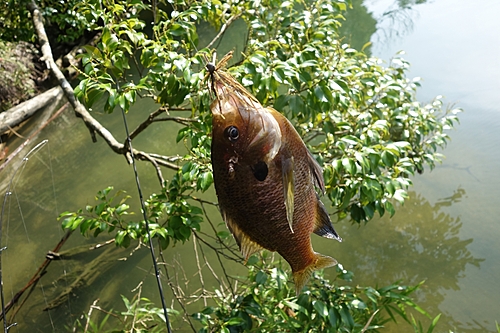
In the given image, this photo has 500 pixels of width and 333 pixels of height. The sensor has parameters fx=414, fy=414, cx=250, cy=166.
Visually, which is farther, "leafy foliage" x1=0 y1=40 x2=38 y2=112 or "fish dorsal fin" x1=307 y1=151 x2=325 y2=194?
"leafy foliage" x1=0 y1=40 x2=38 y2=112

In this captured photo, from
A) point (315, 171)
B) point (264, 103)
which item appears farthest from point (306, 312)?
point (315, 171)

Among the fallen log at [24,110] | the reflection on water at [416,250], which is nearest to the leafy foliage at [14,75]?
the fallen log at [24,110]

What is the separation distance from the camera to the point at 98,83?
1.75 metres

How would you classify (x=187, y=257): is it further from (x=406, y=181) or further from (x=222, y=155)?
(x=222, y=155)

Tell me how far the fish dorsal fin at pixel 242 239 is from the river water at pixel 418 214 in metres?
2.44

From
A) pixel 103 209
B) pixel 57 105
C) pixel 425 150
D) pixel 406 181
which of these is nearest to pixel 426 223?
pixel 425 150

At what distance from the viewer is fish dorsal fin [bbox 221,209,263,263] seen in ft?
2.24

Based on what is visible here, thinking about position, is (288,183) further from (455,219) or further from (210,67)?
(455,219)

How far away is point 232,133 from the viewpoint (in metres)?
0.66

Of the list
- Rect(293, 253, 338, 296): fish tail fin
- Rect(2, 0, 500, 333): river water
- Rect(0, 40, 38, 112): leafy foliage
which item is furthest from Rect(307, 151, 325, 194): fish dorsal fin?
Rect(0, 40, 38, 112): leafy foliage

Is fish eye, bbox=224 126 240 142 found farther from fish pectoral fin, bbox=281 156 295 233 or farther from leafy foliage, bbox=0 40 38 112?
leafy foliage, bbox=0 40 38 112

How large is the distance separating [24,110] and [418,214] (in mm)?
5810

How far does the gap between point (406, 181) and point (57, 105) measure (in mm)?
6668

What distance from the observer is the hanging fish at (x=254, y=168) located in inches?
25.8
